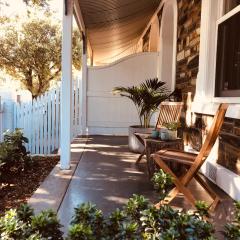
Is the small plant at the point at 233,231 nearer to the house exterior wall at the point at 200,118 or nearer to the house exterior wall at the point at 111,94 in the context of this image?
the house exterior wall at the point at 200,118

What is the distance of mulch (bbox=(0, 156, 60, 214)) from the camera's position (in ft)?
11.9

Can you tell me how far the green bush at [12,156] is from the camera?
15.1 feet

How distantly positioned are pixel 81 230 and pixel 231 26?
339 cm

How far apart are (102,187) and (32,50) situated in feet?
38.7

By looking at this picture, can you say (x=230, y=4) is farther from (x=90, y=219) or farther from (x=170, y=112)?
(x=90, y=219)

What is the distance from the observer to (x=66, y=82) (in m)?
4.59

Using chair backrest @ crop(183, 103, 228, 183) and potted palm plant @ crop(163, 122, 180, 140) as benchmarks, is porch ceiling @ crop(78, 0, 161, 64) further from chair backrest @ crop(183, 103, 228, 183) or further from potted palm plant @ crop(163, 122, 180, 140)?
chair backrest @ crop(183, 103, 228, 183)

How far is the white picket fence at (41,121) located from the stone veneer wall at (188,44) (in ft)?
9.45

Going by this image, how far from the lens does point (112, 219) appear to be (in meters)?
1.76

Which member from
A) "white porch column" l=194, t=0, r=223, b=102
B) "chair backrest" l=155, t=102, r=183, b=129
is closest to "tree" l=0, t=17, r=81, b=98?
"chair backrest" l=155, t=102, r=183, b=129

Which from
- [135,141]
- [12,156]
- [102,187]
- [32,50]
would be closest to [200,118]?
[135,141]

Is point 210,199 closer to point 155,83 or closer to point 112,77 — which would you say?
point 155,83

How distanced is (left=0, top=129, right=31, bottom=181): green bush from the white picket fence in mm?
2448

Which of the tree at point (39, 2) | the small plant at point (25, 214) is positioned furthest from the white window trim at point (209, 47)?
the tree at point (39, 2)
